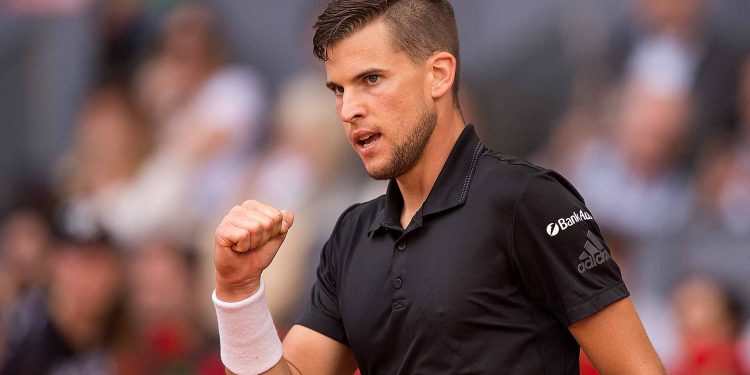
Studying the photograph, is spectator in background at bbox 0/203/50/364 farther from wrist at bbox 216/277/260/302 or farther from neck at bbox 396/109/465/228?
neck at bbox 396/109/465/228

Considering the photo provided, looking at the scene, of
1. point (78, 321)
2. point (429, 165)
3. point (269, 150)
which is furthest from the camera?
point (78, 321)

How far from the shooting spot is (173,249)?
7746 millimetres

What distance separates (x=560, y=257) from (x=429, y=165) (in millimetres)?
485

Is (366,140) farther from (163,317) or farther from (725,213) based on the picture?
(163,317)

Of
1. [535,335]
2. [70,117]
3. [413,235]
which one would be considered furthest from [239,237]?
[70,117]

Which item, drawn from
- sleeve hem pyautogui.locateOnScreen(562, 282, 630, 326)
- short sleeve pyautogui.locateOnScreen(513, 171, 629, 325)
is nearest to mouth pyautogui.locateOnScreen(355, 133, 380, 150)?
short sleeve pyautogui.locateOnScreen(513, 171, 629, 325)

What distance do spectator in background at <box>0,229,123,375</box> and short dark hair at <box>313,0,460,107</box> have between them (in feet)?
17.7

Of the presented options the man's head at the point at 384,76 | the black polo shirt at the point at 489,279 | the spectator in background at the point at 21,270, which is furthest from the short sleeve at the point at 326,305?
the spectator in background at the point at 21,270

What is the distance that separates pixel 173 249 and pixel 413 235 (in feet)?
16.9

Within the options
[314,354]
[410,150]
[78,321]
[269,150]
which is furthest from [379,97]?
[78,321]

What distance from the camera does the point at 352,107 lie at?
2791mm

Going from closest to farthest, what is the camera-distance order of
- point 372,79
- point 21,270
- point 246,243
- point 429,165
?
point 246,243 → point 372,79 → point 429,165 → point 21,270

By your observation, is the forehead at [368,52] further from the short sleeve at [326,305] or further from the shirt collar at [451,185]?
the short sleeve at [326,305]

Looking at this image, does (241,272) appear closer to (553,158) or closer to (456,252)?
(456,252)
